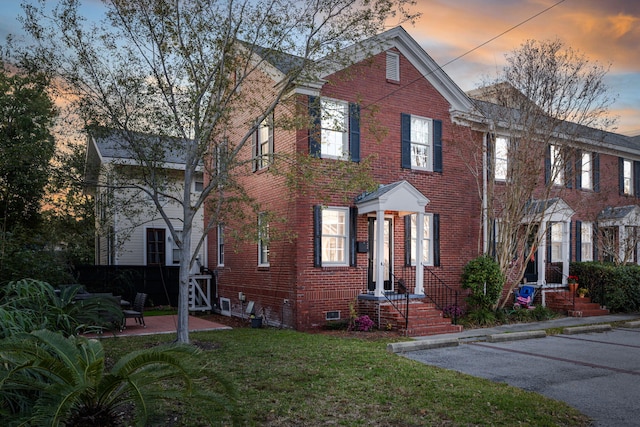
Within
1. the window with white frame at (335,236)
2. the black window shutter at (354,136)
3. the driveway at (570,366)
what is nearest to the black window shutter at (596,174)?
the driveway at (570,366)

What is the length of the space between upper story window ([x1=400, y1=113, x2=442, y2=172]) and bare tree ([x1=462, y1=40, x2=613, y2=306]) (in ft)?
4.49

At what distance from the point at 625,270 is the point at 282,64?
525 inches

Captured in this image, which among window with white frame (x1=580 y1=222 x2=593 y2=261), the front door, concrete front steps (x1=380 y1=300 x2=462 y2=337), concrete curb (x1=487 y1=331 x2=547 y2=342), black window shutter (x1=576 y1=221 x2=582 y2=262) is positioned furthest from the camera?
window with white frame (x1=580 y1=222 x2=593 y2=261)

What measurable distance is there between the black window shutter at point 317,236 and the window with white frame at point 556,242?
969cm

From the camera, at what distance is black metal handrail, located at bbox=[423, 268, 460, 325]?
553 inches

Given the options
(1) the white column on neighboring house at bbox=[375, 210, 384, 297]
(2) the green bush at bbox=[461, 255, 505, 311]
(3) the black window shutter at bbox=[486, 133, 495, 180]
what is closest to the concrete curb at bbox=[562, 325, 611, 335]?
(2) the green bush at bbox=[461, 255, 505, 311]

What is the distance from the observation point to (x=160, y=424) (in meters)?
5.07

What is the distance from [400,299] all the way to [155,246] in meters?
13.0

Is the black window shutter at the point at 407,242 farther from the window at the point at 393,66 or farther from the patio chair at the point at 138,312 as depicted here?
the patio chair at the point at 138,312

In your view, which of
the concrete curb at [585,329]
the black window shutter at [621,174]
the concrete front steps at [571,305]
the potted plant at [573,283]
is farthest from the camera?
the black window shutter at [621,174]

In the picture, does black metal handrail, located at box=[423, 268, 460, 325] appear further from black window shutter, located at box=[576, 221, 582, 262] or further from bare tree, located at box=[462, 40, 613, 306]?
black window shutter, located at box=[576, 221, 582, 262]

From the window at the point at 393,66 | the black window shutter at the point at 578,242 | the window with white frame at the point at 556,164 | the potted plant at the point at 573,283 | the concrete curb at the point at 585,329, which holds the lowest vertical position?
A: the concrete curb at the point at 585,329

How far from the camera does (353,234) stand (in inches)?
519

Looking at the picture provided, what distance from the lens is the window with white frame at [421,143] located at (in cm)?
1467
